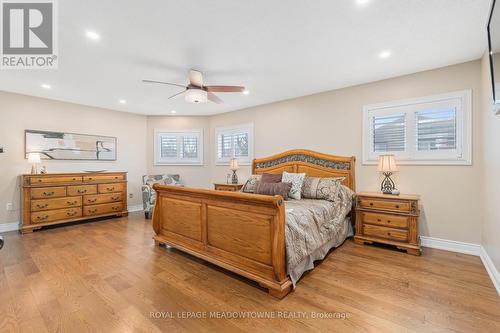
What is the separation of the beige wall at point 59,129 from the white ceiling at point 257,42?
55cm

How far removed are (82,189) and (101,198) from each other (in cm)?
42

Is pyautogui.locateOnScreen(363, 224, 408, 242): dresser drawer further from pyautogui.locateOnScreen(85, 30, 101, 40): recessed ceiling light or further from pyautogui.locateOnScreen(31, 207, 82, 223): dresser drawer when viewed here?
pyautogui.locateOnScreen(31, 207, 82, 223): dresser drawer

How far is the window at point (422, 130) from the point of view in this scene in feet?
10.4

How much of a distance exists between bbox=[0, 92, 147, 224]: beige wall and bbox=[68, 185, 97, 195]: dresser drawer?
0.69 metres

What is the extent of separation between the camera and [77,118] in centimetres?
520

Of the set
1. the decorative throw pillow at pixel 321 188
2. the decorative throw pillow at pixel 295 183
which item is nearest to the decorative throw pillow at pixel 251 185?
the decorative throw pillow at pixel 295 183

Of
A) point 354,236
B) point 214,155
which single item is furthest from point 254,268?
point 214,155

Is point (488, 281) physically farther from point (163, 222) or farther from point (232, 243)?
point (163, 222)

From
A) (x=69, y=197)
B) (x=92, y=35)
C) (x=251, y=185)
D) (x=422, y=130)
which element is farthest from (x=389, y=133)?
(x=69, y=197)

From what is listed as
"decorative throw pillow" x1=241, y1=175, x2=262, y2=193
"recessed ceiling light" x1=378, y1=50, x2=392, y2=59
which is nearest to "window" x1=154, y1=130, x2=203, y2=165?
"decorative throw pillow" x1=241, y1=175, x2=262, y2=193

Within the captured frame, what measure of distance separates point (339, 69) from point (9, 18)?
385 cm

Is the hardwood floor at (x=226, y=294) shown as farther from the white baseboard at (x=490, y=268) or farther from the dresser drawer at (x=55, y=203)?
the dresser drawer at (x=55, y=203)

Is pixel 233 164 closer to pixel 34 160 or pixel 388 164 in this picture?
pixel 388 164

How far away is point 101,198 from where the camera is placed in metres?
5.06
